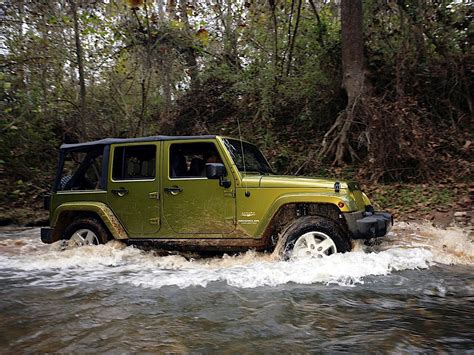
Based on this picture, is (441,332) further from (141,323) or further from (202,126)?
(202,126)

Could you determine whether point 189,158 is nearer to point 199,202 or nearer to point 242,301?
point 199,202

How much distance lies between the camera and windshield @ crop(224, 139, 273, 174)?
5465mm

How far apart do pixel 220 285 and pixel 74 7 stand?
910cm

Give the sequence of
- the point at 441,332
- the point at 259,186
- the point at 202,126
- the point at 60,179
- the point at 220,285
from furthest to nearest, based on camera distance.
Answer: the point at 202,126
the point at 60,179
the point at 259,186
the point at 220,285
the point at 441,332

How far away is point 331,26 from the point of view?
12.3 m

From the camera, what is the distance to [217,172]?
5012mm

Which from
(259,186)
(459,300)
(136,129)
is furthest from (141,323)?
(136,129)

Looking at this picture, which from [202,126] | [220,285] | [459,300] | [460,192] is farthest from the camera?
[202,126]

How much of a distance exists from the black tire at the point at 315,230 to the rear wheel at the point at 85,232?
2513 millimetres

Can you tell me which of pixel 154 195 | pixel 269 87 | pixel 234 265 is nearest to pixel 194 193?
pixel 154 195

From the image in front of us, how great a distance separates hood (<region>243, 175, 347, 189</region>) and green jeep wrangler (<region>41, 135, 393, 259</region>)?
0.04 ft

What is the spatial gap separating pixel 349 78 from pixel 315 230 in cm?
690

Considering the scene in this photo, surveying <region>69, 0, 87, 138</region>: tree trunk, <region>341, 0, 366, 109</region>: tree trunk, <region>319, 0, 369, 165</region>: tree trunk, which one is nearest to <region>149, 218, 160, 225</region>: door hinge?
<region>319, 0, 369, 165</region>: tree trunk

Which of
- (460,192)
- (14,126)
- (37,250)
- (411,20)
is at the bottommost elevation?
(37,250)
